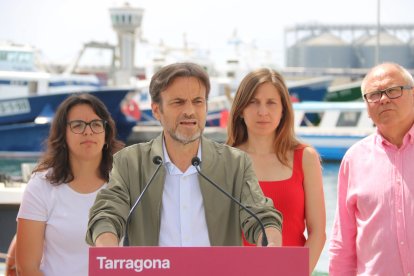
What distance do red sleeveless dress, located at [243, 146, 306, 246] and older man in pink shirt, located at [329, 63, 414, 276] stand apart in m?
0.21

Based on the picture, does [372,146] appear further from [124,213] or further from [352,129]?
[352,129]

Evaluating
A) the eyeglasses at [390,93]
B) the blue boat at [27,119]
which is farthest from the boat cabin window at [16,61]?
the eyeglasses at [390,93]

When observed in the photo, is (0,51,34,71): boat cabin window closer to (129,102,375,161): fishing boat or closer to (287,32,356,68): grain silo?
(129,102,375,161): fishing boat

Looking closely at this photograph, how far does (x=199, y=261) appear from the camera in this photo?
234 centimetres

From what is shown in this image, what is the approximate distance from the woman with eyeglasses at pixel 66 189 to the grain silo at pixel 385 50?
8497 centimetres

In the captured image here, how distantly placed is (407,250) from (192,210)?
1.06 m

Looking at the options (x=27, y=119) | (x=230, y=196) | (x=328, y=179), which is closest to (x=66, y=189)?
(x=230, y=196)

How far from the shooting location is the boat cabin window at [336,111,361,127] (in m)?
30.0

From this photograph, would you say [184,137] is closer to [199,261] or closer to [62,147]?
[199,261]

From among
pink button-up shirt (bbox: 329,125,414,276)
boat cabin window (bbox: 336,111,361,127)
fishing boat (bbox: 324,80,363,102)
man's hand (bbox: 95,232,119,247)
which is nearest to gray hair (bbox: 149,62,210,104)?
man's hand (bbox: 95,232,119,247)

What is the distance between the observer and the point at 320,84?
45.2 meters

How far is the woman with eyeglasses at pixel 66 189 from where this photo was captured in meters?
3.59

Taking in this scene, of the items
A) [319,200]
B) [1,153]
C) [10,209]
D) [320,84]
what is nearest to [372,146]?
[319,200]

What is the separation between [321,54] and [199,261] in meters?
89.9
